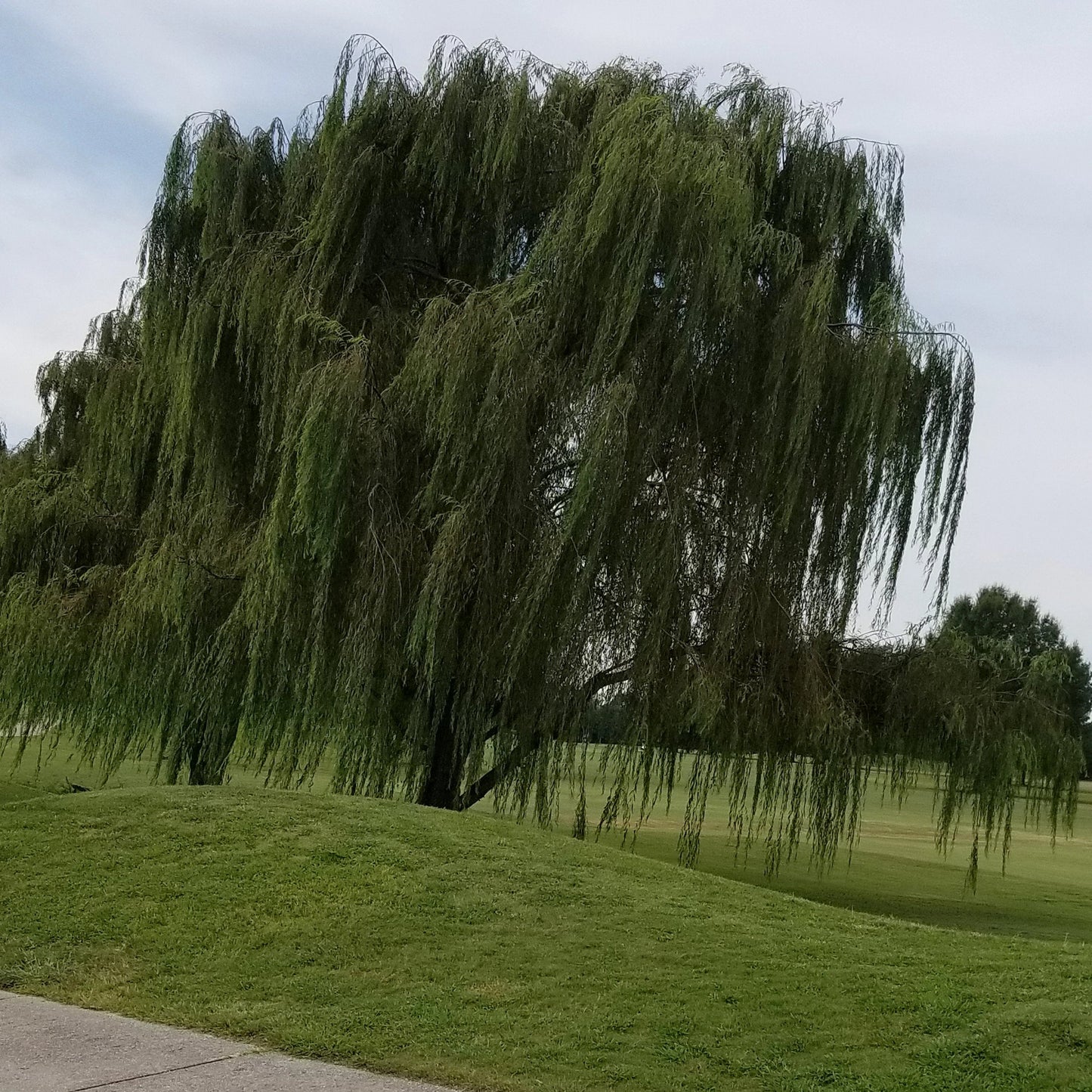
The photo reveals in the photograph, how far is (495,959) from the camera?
5918mm

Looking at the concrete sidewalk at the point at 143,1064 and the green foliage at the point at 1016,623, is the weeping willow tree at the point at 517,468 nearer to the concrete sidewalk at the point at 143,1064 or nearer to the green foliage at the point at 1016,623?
the concrete sidewalk at the point at 143,1064

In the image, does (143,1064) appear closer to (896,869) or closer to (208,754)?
(208,754)

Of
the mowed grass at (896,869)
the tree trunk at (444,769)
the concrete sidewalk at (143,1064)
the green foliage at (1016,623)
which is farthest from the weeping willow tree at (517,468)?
the green foliage at (1016,623)

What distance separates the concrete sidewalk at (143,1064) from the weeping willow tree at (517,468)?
16.9 feet

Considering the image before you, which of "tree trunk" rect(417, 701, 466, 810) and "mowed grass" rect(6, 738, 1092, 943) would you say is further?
"mowed grass" rect(6, 738, 1092, 943)

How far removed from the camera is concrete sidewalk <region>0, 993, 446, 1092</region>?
4.45m

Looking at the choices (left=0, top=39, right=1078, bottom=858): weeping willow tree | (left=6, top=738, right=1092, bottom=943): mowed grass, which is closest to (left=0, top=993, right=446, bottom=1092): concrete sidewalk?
(left=0, top=39, right=1078, bottom=858): weeping willow tree

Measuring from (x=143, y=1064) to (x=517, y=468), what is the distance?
21.6 feet

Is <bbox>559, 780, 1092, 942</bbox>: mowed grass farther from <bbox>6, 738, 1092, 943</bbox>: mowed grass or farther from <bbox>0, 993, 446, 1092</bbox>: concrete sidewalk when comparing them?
<bbox>0, 993, 446, 1092</bbox>: concrete sidewalk

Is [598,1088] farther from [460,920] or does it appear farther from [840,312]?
[840,312]

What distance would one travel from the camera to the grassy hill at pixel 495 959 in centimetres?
482

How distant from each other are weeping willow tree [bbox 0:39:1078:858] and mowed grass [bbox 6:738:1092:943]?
1221mm

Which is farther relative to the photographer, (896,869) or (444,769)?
(896,869)

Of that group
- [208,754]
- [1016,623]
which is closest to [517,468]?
[208,754]
